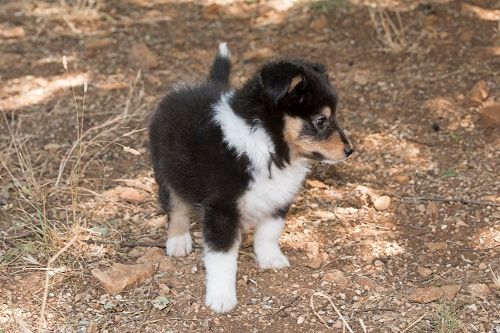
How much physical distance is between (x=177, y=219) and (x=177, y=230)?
0.07 metres

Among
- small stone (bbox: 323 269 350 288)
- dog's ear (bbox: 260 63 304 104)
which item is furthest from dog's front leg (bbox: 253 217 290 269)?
dog's ear (bbox: 260 63 304 104)

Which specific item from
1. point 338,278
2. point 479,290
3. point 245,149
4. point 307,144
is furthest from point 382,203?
point 245,149

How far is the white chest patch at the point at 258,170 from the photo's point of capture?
14.5 ft

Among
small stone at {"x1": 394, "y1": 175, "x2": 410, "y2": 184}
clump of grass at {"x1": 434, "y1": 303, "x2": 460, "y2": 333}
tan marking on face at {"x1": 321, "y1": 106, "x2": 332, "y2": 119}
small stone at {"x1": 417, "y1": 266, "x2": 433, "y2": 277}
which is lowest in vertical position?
small stone at {"x1": 394, "y1": 175, "x2": 410, "y2": 184}

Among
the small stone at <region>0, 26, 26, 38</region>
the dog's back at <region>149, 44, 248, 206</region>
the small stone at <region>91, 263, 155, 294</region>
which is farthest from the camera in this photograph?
the small stone at <region>0, 26, 26, 38</region>

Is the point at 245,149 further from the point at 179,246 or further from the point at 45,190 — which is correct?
the point at 45,190

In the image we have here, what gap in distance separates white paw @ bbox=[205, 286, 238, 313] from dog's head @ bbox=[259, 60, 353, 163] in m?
0.92

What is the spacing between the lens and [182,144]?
4.73 metres

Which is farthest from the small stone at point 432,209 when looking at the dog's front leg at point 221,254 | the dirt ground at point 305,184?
the dog's front leg at point 221,254

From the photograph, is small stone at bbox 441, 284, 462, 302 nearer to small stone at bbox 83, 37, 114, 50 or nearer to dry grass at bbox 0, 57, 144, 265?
dry grass at bbox 0, 57, 144, 265

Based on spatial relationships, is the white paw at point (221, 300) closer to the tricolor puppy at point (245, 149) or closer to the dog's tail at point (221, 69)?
the tricolor puppy at point (245, 149)

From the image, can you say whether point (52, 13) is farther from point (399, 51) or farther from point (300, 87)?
point (300, 87)

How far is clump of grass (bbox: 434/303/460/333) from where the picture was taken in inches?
166

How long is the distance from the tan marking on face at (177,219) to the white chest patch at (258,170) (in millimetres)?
608
